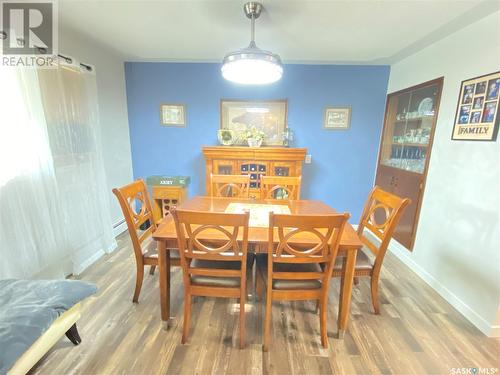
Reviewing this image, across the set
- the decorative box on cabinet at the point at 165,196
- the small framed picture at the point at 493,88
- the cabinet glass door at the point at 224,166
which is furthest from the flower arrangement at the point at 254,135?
the small framed picture at the point at 493,88

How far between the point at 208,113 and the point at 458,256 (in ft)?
9.96

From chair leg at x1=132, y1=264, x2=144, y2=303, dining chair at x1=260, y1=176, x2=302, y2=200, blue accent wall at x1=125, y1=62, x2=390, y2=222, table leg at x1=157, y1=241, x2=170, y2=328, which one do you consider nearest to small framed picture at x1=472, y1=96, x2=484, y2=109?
blue accent wall at x1=125, y1=62, x2=390, y2=222

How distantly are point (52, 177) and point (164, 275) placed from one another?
1.27 m

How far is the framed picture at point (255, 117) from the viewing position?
3086mm

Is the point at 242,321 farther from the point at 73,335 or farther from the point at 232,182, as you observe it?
the point at 232,182

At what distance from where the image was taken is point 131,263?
2344 mm

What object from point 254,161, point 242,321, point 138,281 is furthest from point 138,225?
point 254,161

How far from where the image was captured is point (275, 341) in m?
1.49

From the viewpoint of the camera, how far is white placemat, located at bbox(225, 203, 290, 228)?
1595 millimetres

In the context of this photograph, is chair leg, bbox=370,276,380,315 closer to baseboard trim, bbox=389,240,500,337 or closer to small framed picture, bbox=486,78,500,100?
baseboard trim, bbox=389,240,500,337

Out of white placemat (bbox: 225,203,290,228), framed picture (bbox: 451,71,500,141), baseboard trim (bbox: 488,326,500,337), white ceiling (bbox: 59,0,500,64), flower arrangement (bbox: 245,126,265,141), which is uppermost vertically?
white ceiling (bbox: 59,0,500,64)

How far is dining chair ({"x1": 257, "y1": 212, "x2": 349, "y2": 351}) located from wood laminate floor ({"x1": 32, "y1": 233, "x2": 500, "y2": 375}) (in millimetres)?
141

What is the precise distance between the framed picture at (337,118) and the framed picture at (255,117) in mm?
571

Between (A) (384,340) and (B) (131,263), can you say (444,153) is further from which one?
(B) (131,263)
